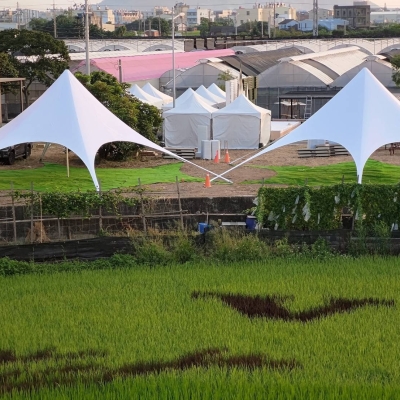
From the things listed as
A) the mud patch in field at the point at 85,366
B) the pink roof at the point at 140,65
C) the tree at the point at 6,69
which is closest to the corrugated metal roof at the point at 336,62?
the pink roof at the point at 140,65

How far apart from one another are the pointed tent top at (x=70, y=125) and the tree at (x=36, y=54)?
2009cm

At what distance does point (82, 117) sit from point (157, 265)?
843cm

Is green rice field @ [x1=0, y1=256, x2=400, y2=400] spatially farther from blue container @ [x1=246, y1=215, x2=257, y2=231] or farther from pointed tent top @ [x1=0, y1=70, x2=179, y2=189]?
pointed tent top @ [x1=0, y1=70, x2=179, y2=189]

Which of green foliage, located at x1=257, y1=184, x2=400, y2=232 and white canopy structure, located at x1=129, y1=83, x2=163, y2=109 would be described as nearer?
green foliage, located at x1=257, y1=184, x2=400, y2=232

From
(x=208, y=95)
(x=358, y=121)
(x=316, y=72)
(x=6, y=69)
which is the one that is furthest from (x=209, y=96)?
(x=358, y=121)

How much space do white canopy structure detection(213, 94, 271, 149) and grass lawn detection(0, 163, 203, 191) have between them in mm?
5199

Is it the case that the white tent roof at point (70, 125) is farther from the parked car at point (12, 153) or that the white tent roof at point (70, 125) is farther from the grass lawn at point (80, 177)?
the parked car at point (12, 153)

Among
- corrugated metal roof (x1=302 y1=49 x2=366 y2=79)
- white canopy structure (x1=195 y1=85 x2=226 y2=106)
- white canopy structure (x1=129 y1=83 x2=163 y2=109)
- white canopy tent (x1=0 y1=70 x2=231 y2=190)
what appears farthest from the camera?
corrugated metal roof (x1=302 y1=49 x2=366 y2=79)

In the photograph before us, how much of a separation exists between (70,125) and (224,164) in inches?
320

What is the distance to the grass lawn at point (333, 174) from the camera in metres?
26.5

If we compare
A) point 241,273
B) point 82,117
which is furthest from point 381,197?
point 82,117

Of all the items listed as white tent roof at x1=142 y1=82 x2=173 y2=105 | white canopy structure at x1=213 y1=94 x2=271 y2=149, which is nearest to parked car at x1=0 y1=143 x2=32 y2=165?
white canopy structure at x1=213 y1=94 x2=271 y2=149

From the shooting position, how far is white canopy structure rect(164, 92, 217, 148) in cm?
3516

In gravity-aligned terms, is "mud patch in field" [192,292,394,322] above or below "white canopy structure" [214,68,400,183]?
below
